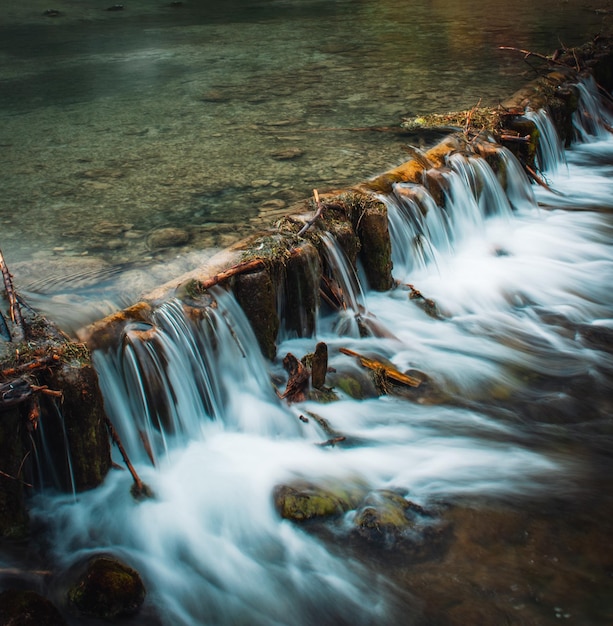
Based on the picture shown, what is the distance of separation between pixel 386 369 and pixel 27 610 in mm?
2777

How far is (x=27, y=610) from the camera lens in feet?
9.83

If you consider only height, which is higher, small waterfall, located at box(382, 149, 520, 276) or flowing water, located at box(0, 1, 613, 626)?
small waterfall, located at box(382, 149, 520, 276)

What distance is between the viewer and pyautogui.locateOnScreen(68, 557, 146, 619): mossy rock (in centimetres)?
328

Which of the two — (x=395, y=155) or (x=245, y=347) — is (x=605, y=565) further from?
(x=395, y=155)

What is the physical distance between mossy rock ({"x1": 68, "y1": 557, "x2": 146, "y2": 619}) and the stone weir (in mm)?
477

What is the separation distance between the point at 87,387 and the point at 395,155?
170 inches

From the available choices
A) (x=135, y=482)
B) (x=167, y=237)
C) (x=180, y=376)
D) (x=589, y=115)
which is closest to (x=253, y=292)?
(x=180, y=376)

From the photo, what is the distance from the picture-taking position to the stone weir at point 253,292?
11.6 feet

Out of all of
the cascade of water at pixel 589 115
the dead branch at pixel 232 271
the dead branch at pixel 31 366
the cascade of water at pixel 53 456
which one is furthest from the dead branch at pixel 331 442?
the cascade of water at pixel 589 115

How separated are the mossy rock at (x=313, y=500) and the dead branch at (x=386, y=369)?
1.08m

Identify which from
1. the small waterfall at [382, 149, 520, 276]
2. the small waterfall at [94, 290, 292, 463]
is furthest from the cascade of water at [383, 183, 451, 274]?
the small waterfall at [94, 290, 292, 463]

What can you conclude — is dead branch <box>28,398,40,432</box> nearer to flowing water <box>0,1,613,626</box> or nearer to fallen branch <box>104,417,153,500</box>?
fallen branch <box>104,417,153,500</box>

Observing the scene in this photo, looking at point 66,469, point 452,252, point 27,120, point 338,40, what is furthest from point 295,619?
point 338,40

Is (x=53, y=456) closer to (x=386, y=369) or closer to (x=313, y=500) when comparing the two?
(x=313, y=500)
